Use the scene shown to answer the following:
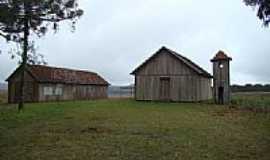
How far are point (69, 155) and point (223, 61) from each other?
104 ft

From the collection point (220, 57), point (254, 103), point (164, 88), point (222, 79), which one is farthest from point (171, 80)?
point (254, 103)

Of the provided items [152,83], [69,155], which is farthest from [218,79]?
[69,155]

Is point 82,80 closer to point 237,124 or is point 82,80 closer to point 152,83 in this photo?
point 152,83

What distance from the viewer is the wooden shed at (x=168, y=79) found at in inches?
1689

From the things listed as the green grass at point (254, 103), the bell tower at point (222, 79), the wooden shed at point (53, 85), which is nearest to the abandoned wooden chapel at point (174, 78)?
the bell tower at point (222, 79)

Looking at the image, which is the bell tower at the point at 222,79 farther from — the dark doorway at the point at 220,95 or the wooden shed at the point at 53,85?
the wooden shed at the point at 53,85

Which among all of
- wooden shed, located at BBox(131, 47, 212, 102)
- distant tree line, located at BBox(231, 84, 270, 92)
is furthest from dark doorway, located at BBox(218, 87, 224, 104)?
distant tree line, located at BBox(231, 84, 270, 92)

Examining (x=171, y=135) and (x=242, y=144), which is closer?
(x=242, y=144)

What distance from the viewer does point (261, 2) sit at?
15.6 meters

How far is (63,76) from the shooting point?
54.5 m

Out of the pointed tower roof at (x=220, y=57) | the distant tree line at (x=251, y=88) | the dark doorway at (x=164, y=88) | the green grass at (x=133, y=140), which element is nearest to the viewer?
the green grass at (x=133, y=140)

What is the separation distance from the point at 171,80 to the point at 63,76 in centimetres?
1735

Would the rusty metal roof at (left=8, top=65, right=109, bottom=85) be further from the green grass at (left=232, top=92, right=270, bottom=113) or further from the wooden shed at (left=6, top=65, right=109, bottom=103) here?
the green grass at (left=232, top=92, right=270, bottom=113)

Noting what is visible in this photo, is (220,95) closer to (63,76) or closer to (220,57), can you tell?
(220,57)
